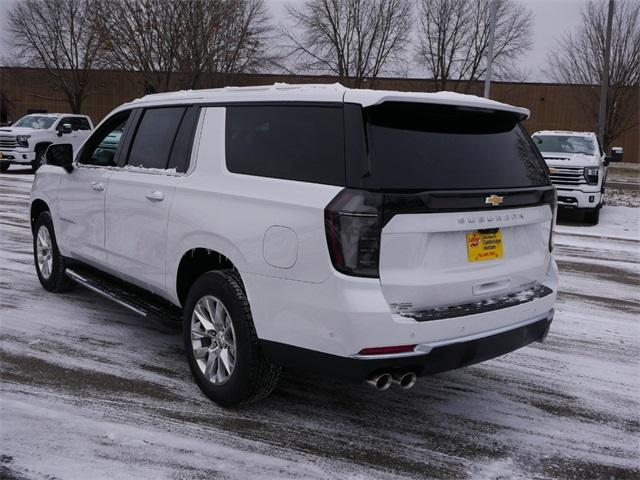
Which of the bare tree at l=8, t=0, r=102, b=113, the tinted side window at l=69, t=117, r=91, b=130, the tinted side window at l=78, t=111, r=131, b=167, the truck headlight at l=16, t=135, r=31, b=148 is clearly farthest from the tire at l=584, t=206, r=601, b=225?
the bare tree at l=8, t=0, r=102, b=113

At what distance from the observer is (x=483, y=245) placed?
3484 millimetres

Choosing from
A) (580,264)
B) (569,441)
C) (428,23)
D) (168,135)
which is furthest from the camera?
(428,23)

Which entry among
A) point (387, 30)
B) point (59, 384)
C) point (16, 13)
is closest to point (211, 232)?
point (59, 384)

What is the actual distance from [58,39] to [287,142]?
38.5 meters

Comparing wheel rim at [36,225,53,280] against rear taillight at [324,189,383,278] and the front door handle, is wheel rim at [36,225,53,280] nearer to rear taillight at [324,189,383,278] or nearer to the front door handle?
the front door handle

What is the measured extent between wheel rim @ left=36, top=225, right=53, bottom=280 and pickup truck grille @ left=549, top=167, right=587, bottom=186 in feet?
33.3

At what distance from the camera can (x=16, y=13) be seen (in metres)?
37.0

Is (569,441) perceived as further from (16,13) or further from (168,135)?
(16,13)

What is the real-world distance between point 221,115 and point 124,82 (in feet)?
129

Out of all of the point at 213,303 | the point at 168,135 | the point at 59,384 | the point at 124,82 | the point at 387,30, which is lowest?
the point at 59,384

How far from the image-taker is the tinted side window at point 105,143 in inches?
204

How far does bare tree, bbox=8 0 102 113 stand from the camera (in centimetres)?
3619

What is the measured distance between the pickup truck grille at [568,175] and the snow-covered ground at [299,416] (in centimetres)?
800

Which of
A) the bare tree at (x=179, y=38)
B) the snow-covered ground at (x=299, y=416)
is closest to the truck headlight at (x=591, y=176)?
the snow-covered ground at (x=299, y=416)
